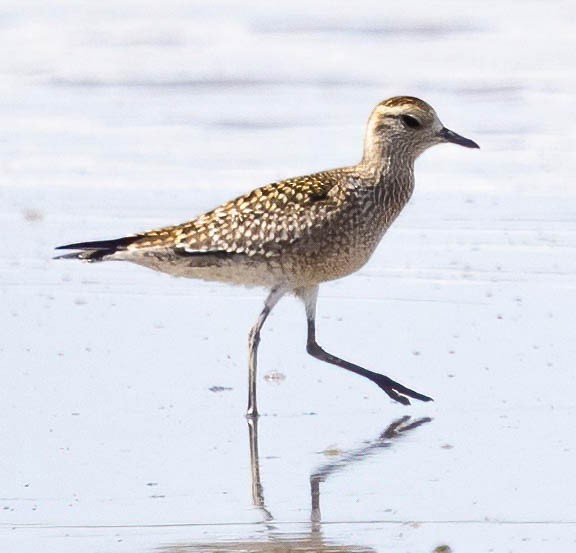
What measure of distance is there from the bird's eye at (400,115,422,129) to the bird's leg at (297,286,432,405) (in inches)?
35.8

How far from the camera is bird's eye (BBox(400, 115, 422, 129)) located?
898 cm

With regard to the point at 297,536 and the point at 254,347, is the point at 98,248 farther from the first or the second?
the point at 297,536

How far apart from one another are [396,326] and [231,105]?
630 cm

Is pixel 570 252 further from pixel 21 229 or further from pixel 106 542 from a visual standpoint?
pixel 106 542

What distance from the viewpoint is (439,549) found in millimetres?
6367

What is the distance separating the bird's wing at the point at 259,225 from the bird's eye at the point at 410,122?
0.52m

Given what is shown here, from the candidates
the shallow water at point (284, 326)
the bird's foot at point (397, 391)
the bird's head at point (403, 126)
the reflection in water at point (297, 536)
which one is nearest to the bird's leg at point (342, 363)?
the bird's foot at point (397, 391)

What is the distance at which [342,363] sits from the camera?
8.59m

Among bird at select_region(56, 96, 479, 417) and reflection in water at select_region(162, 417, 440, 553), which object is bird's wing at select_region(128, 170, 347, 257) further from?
reflection in water at select_region(162, 417, 440, 553)

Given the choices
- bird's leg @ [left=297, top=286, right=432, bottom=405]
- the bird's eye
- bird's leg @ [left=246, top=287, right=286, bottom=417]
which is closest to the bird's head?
the bird's eye

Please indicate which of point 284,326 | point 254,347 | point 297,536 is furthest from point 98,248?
point 297,536

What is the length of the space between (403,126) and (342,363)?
1234 millimetres

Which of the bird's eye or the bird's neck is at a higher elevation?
the bird's eye

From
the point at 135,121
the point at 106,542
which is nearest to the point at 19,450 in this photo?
the point at 106,542
